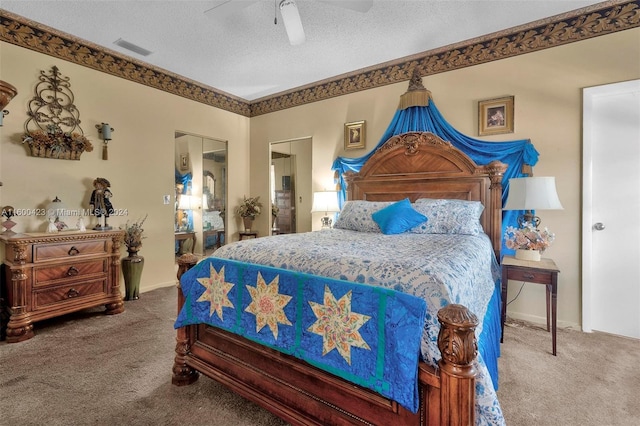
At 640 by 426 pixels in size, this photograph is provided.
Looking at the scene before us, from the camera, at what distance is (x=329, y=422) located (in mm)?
1362

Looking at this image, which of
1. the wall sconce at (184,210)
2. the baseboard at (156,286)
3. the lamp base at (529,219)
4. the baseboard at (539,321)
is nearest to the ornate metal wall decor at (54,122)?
the wall sconce at (184,210)

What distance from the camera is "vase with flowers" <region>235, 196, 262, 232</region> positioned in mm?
5039

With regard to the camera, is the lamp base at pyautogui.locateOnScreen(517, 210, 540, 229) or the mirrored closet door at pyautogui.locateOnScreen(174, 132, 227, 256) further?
the mirrored closet door at pyautogui.locateOnScreen(174, 132, 227, 256)

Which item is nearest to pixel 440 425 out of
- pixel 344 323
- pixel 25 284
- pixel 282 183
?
pixel 344 323

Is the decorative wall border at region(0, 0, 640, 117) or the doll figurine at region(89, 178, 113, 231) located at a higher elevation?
the decorative wall border at region(0, 0, 640, 117)

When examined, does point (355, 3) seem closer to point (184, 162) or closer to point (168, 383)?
point (168, 383)

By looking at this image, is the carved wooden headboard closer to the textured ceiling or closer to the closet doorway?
the textured ceiling

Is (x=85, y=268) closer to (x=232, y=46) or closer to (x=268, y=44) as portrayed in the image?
(x=232, y=46)

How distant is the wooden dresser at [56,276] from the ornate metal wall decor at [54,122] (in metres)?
0.92

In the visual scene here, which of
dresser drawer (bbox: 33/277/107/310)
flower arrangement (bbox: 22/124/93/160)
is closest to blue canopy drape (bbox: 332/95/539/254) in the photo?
dresser drawer (bbox: 33/277/107/310)

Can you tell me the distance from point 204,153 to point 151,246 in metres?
1.82

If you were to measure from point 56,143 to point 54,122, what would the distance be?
10.0 inches

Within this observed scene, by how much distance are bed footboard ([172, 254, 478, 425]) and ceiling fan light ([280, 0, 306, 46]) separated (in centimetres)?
184

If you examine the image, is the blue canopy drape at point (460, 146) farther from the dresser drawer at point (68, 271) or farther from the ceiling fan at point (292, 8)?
the dresser drawer at point (68, 271)
